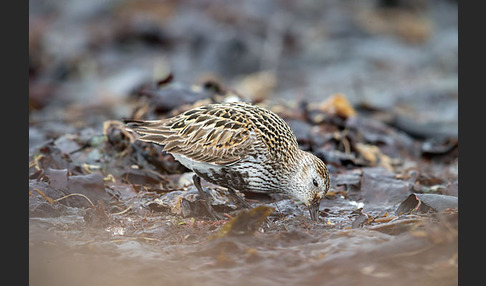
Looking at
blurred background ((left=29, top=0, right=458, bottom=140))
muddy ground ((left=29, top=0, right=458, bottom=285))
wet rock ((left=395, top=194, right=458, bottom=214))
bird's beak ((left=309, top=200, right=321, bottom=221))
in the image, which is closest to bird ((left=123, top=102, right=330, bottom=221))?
bird's beak ((left=309, top=200, right=321, bottom=221))

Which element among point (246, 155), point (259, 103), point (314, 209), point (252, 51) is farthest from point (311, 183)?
point (252, 51)

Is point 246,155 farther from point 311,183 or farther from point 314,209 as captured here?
point 314,209

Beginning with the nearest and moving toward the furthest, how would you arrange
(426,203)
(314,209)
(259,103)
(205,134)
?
(426,203) < (314,209) < (205,134) < (259,103)

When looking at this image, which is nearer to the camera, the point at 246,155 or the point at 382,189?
the point at 246,155

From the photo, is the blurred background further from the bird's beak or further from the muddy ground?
the bird's beak

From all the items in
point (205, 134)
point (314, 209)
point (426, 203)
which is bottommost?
point (314, 209)

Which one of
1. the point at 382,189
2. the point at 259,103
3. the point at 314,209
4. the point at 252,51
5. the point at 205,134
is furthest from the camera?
the point at 252,51

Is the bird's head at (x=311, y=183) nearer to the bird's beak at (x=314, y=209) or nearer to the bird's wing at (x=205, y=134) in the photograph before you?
the bird's beak at (x=314, y=209)

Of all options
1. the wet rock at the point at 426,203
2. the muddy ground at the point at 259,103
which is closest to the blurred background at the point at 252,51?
the muddy ground at the point at 259,103
